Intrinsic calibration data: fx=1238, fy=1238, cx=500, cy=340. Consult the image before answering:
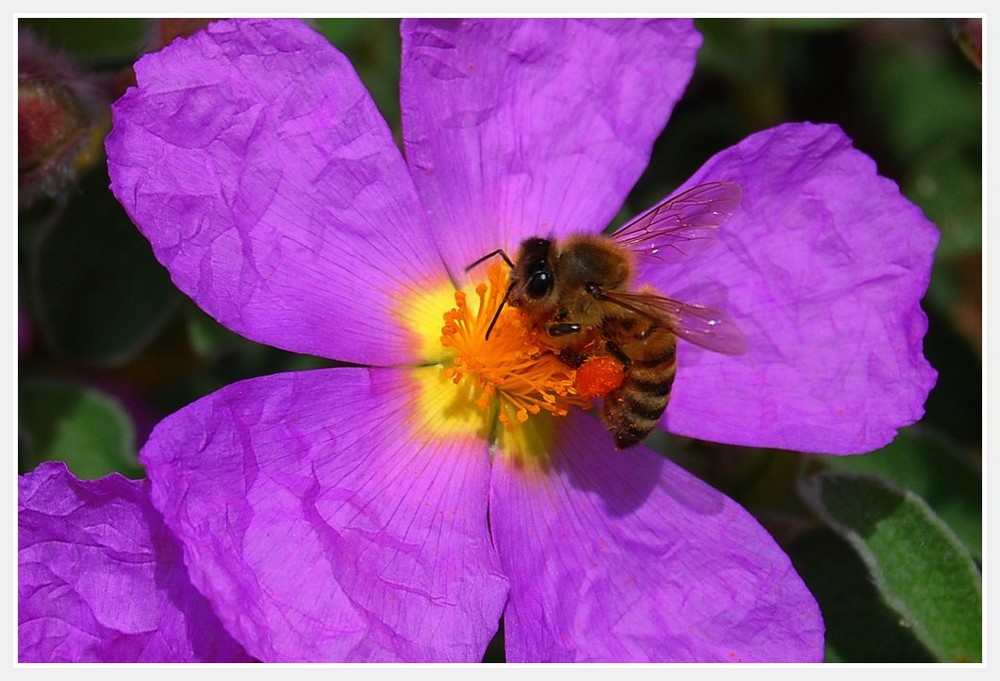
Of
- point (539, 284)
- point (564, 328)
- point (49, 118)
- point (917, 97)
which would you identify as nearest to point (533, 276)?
point (539, 284)

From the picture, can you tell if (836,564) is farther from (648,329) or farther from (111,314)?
(111,314)

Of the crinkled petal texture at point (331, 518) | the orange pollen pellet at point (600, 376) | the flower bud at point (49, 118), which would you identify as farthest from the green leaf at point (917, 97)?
the flower bud at point (49, 118)

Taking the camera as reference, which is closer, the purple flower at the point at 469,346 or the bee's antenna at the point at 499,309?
the purple flower at the point at 469,346

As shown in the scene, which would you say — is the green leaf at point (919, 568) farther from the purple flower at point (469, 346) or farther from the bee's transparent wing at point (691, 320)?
the bee's transparent wing at point (691, 320)

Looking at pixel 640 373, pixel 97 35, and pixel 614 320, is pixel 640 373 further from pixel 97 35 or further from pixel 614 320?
pixel 97 35

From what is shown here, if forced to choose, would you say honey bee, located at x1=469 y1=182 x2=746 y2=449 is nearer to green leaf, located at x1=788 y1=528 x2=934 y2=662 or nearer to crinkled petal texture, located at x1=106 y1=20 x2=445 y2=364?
crinkled petal texture, located at x1=106 y1=20 x2=445 y2=364
